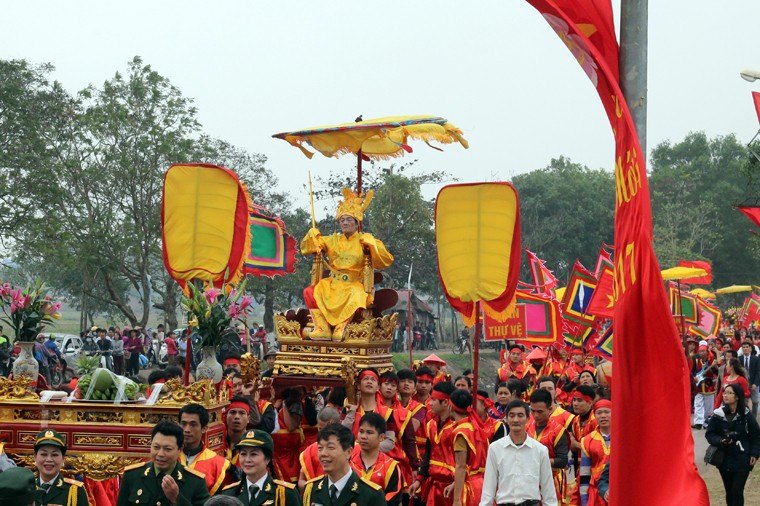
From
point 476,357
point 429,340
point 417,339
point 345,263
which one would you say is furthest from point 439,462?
point 429,340

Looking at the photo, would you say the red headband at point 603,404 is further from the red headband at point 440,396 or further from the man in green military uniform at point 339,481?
the man in green military uniform at point 339,481

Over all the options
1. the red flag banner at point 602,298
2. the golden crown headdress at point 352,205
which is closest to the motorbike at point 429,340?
the red flag banner at point 602,298

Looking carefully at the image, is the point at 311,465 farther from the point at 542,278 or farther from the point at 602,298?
the point at 542,278

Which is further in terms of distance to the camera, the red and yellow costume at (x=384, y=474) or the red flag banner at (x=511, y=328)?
the red flag banner at (x=511, y=328)

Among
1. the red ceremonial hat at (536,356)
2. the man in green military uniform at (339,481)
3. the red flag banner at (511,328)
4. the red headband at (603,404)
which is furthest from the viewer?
the red ceremonial hat at (536,356)

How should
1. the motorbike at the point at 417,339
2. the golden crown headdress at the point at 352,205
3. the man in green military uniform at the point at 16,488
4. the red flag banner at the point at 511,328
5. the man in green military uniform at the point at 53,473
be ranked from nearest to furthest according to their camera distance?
the man in green military uniform at the point at 16,488 → the man in green military uniform at the point at 53,473 → the golden crown headdress at the point at 352,205 → the red flag banner at the point at 511,328 → the motorbike at the point at 417,339

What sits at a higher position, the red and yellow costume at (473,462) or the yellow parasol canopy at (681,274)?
the yellow parasol canopy at (681,274)

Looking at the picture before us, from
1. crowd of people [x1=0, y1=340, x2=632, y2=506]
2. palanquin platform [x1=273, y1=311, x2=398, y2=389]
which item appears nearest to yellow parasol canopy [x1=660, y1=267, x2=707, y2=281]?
crowd of people [x1=0, y1=340, x2=632, y2=506]

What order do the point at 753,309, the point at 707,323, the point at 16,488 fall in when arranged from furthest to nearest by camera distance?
1. the point at 753,309
2. the point at 707,323
3. the point at 16,488

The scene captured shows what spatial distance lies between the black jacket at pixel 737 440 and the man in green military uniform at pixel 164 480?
6.67 m

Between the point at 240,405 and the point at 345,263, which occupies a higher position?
the point at 345,263

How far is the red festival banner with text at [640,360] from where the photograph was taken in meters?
4.18

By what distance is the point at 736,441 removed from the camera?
11.5 meters

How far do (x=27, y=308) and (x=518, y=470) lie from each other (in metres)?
4.66
